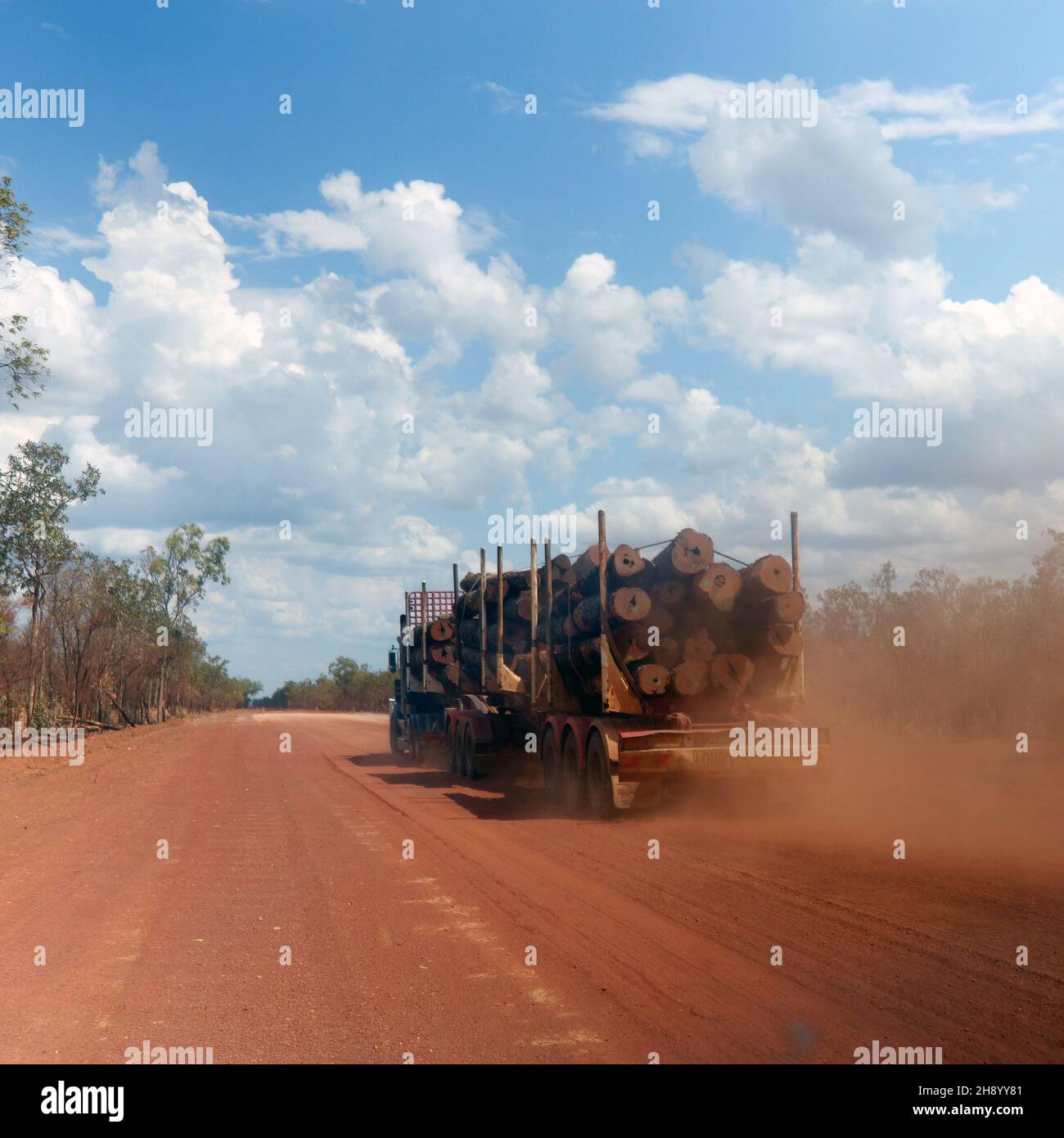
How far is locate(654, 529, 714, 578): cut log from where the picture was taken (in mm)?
13430

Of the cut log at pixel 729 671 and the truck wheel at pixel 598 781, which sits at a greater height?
the cut log at pixel 729 671

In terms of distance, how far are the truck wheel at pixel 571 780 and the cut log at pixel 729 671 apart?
222 centimetres

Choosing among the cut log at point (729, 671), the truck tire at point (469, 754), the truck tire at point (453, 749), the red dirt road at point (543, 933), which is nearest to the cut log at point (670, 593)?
the cut log at point (729, 671)

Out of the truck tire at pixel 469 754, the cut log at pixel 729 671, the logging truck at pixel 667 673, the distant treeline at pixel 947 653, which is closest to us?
the logging truck at pixel 667 673

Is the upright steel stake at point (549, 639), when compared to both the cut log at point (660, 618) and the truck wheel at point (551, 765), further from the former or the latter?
the cut log at point (660, 618)

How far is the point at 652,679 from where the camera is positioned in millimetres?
13609

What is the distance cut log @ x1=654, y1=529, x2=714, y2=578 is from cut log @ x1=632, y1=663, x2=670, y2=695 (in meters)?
1.28

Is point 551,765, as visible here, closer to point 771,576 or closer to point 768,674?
point 768,674

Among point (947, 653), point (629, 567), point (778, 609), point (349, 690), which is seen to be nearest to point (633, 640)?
point (629, 567)

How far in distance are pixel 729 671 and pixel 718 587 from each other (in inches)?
47.5

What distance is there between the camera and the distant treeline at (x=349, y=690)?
301 ft

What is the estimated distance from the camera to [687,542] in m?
13.5
